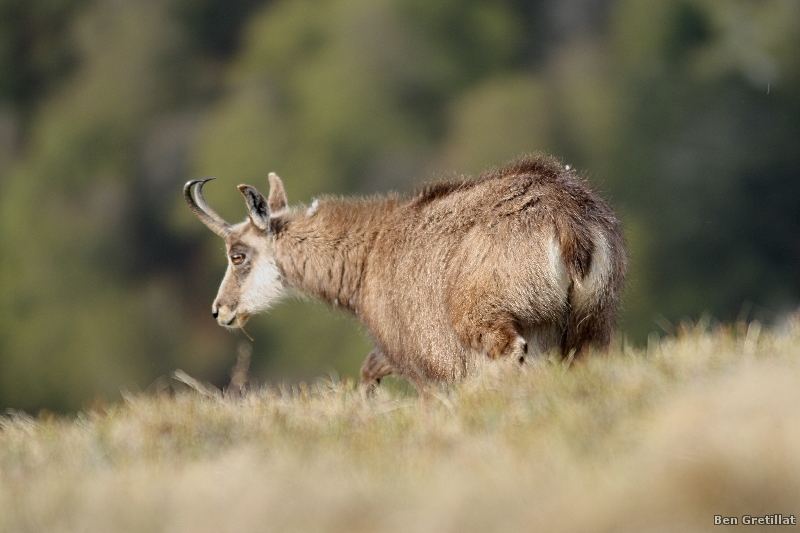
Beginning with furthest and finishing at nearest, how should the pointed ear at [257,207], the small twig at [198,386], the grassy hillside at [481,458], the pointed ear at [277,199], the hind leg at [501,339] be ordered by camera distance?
the pointed ear at [277,199] < the pointed ear at [257,207] < the small twig at [198,386] < the hind leg at [501,339] < the grassy hillside at [481,458]

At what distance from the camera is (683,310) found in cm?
3075

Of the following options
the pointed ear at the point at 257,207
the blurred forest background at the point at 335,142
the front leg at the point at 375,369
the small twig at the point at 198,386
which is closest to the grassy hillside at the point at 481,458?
the small twig at the point at 198,386

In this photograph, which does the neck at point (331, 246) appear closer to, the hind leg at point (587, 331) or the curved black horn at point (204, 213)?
the curved black horn at point (204, 213)

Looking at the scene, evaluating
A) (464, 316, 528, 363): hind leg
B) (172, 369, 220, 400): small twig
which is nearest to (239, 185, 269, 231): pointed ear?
(172, 369, 220, 400): small twig

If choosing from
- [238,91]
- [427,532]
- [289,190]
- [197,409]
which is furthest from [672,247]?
[427,532]

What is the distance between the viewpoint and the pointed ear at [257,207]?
28.1 ft

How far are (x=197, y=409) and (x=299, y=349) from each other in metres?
24.4

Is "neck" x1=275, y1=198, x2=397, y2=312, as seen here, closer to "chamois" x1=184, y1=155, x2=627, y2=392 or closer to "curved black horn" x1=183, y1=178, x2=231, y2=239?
"chamois" x1=184, y1=155, x2=627, y2=392

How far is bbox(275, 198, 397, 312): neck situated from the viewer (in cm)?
830

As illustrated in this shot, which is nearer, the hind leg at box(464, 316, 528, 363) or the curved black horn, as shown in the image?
the hind leg at box(464, 316, 528, 363)

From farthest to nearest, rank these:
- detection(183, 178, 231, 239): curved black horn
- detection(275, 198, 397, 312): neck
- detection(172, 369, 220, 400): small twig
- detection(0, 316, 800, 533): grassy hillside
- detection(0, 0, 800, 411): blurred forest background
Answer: detection(0, 0, 800, 411): blurred forest background → detection(183, 178, 231, 239): curved black horn → detection(275, 198, 397, 312): neck → detection(172, 369, 220, 400): small twig → detection(0, 316, 800, 533): grassy hillside

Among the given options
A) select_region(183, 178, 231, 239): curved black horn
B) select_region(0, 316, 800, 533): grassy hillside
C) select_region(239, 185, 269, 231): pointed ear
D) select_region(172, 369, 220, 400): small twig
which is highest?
select_region(183, 178, 231, 239): curved black horn

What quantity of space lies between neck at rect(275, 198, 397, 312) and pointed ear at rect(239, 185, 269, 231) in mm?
141

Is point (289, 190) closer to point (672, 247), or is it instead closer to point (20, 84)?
point (672, 247)
